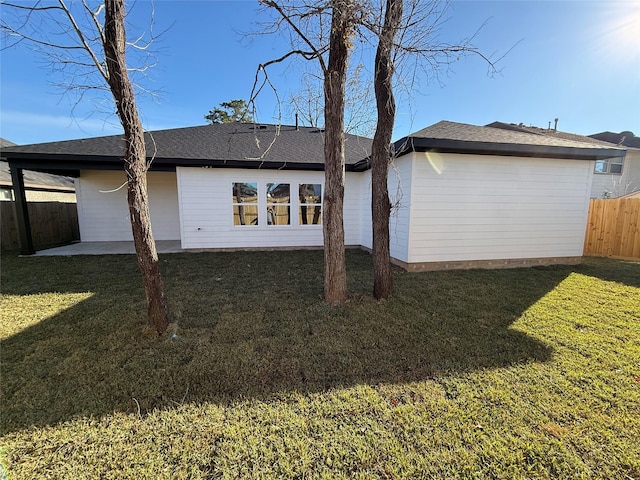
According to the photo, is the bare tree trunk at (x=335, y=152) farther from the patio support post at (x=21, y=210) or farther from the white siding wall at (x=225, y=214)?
the patio support post at (x=21, y=210)

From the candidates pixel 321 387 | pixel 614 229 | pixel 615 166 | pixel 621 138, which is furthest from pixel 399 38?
pixel 621 138

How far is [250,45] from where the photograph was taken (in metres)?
4.05

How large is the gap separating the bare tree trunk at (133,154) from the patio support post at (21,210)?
771 centimetres

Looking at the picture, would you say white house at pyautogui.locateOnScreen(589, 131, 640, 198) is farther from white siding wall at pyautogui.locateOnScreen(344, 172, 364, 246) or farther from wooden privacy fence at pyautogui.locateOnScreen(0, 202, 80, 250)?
wooden privacy fence at pyautogui.locateOnScreen(0, 202, 80, 250)

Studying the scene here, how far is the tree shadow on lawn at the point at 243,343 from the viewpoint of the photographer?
238cm

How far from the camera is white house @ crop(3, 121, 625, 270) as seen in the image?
6.33 metres

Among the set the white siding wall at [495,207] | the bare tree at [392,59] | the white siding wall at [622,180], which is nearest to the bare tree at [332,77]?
the bare tree at [392,59]

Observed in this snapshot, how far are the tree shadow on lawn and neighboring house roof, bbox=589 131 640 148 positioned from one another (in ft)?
53.1

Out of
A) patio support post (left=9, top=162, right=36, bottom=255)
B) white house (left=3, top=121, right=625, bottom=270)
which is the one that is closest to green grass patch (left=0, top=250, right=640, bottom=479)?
white house (left=3, top=121, right=625, bottom=270)

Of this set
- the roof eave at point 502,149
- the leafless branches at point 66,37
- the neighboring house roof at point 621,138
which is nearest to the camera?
the leafless branches at point 66,37

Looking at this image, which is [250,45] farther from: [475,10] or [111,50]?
[475,10]

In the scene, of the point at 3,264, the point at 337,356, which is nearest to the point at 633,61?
the point at 337,356

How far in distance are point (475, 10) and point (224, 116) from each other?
75.1ft

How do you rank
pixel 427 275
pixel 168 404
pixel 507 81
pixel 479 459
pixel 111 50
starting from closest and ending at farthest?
1. pixel 479 459
2. pixel 168 404
3. pixel 111 50
4. pixel 507 81
5. pixel 427 275
